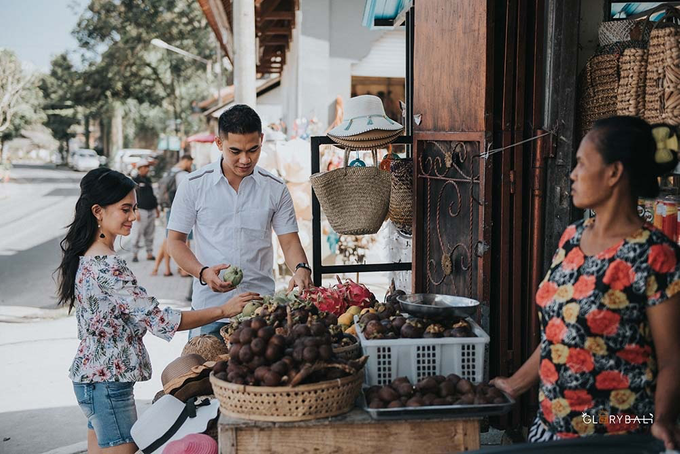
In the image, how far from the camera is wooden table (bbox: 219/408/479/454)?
2.65 metres

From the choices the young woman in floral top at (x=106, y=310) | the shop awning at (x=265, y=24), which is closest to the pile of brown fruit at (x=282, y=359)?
the young woman in floral top at (x=106, y=310)

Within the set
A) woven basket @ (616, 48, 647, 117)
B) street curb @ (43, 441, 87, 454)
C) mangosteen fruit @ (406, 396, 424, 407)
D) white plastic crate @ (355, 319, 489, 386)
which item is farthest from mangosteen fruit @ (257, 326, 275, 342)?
street curb @ (43, 441, 87, 454)

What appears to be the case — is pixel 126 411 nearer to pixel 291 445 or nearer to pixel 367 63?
pixel 291 445

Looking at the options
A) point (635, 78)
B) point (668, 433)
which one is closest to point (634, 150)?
point (668, 433)

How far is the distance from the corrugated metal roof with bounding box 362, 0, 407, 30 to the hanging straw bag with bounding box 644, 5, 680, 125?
137 inches

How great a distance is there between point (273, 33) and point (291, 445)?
1751 cm

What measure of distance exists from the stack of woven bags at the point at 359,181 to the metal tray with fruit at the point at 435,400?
1.78 m

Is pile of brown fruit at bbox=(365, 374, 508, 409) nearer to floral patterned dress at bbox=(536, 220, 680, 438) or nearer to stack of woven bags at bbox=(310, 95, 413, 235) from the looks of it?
floral patterned dress at bbox=(536, 220, 680, 438)

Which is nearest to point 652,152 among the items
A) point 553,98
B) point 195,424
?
point 553,98

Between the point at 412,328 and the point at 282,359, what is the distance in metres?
0.67

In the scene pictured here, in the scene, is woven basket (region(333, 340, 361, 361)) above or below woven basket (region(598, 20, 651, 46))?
below

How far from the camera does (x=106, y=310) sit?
337cm

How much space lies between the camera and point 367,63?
15.2 metres

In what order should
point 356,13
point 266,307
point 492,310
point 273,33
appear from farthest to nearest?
1. point 273,33
2. point 356,13
3. point 492,310
4. point 266,307
